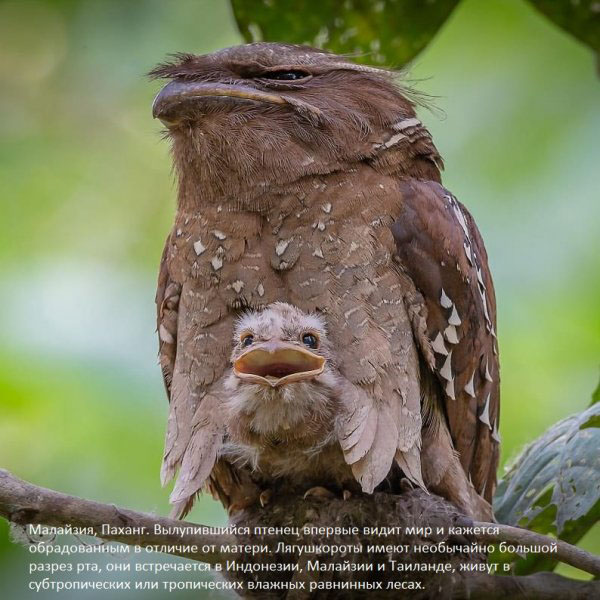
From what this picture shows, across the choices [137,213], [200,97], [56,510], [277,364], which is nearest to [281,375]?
[277,364]

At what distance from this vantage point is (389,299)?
4.45 m

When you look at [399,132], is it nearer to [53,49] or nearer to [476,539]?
[476,539]

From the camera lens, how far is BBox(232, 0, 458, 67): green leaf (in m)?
4.66

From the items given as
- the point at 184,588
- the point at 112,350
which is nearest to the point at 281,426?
the point at 184,588

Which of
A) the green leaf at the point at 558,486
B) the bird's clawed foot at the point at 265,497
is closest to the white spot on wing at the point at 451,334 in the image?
the green leaf at the point at 558,486

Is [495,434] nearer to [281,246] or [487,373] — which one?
[487,373]

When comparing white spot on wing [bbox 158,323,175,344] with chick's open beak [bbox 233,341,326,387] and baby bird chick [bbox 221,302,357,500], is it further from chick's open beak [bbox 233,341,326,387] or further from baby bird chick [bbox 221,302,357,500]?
chick's open beak [bbox 233,341,326,387]

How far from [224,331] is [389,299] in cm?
72

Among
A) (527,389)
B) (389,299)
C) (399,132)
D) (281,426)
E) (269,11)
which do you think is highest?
(269,11)

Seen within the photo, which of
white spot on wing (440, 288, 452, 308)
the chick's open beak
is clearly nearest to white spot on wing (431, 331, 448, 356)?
white spot on wing (440, 288, 452, 308)

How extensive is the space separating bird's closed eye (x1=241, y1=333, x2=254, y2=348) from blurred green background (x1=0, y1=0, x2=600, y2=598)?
122 centimetres

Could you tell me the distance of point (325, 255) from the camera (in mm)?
4422

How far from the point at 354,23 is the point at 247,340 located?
165 centimetres

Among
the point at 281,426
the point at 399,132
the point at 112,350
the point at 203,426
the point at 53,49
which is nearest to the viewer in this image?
the point at 281,426
